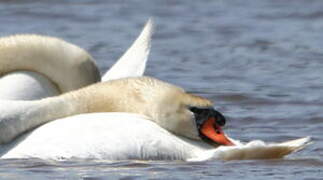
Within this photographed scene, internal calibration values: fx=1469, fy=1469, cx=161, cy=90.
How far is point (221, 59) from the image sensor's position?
1217cm

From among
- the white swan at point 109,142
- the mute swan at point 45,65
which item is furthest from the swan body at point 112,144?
the mute swan at point 45,65

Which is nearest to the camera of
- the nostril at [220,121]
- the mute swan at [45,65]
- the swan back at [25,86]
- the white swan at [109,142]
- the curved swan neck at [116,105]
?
the white swan at [109,142]

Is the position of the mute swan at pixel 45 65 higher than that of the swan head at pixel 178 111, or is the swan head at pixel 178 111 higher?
the mute swan at pixel 45 65

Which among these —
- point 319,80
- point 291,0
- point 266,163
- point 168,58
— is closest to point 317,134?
point 266,163

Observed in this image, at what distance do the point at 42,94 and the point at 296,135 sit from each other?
160 cm

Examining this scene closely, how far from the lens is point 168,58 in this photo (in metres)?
12.3

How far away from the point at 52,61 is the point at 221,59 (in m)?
4.03

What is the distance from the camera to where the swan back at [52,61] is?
830 cm

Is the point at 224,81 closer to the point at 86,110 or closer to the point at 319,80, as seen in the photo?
the point at 319,80

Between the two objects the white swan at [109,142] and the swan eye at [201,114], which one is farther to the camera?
the swan eye at [201,114]

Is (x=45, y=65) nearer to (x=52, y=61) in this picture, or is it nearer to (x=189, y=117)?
(x=52, y=61)

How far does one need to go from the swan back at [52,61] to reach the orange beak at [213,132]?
106 cm

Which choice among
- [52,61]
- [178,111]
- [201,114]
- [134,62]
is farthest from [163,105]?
[134,62]

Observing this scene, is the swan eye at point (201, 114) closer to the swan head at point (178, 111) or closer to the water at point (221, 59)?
the swan head at point (178, 111)
